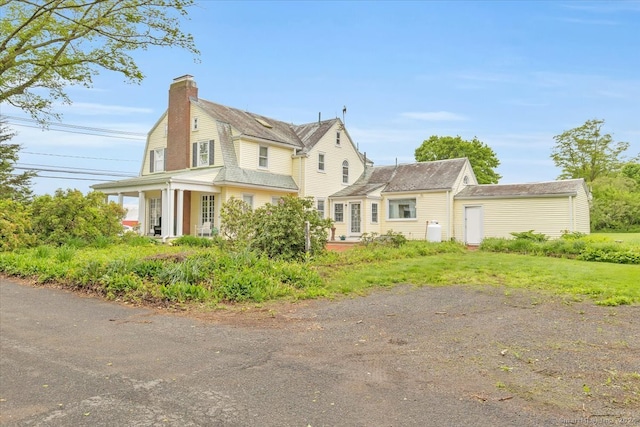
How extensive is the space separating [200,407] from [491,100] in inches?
685

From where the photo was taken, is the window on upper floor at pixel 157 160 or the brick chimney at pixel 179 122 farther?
the window on upper floor at pixel 157 160

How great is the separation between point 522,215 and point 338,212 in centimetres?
1029

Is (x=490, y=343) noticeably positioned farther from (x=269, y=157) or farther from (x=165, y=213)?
(x=269, y=157)

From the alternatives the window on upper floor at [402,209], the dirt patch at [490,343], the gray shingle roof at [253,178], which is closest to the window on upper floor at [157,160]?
the gray shingle roof at [253,178]

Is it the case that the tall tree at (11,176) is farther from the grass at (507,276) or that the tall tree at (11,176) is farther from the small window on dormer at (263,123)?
the grass at (507,276)

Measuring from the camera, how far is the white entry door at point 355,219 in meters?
25.0

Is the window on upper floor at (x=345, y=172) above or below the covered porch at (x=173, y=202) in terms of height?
above

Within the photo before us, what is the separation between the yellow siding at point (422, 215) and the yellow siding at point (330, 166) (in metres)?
3.78

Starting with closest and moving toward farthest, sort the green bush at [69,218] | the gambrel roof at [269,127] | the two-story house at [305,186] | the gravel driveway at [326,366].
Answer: the gravel driveway at [326,366]
the green bush at [69,218]
the two-story house at [305,186]
the gambrel roof at [269,127]

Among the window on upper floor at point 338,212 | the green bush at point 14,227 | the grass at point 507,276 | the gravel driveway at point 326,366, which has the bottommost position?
the gravel driveway at point 326,366

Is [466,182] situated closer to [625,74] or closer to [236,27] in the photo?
[625,74]

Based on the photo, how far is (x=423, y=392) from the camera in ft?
12.2

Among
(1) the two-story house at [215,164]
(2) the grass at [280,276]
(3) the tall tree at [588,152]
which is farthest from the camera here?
(3) the tall tree at [588,152]

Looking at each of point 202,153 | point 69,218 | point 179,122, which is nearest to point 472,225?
point 202,153
